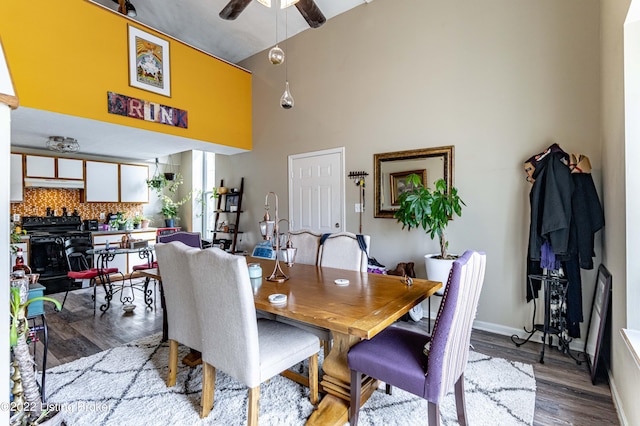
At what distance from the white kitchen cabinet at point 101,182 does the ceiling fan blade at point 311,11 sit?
5.21 m

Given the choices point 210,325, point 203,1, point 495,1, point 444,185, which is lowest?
point 210,325

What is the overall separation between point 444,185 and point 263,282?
2101 mm

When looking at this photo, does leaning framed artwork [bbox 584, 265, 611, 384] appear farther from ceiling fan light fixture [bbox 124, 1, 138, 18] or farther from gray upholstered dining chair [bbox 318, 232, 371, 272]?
ceiling fan light fixture [bbox 124, 1, 138, 18]

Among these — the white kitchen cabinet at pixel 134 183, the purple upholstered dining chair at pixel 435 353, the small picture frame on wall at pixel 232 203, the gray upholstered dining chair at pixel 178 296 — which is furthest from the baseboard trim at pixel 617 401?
the white kitchen cabinet at pixel 134 183

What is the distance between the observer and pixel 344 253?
2.71 metres

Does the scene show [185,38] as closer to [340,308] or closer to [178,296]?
[178,296]

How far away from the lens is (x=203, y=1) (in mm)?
4086

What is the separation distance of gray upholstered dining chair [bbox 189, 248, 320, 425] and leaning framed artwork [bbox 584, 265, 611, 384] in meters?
2.02

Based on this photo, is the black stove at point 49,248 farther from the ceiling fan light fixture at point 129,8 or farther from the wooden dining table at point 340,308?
the wooden dining table at point 340,308

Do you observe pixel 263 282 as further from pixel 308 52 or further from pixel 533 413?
pixel 308 52

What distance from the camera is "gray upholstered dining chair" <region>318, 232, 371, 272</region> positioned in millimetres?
2637

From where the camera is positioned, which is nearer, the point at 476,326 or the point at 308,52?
the point at 476,326

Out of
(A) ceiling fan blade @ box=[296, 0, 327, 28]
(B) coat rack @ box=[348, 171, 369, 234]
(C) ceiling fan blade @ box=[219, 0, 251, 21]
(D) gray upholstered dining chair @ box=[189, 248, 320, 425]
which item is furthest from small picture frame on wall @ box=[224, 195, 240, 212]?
(D) gray upholstered dining chair @ box=[189, 248, 320, 425]

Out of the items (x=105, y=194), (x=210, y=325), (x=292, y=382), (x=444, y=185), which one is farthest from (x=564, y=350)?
(x=105, y=194)
